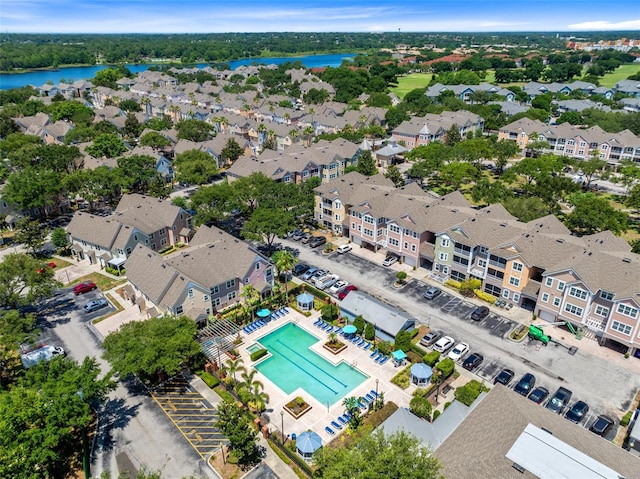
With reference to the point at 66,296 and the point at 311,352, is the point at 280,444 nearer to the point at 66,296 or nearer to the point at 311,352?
the point at 311,352

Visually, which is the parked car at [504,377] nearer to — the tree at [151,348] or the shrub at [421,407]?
the shrub at [421,407]

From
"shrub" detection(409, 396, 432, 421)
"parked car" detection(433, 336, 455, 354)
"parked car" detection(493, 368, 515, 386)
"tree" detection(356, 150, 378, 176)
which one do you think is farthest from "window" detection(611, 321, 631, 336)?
"tree" detection(356, 150, 378, 176)

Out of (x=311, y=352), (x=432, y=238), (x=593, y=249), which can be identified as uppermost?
(x=593, y=249)

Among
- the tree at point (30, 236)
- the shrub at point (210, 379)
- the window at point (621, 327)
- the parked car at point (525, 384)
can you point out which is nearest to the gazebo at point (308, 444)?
the shrub at point (210, 379)

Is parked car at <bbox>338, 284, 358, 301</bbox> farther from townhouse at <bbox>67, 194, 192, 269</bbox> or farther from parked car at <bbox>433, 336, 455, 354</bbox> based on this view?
townhouse at <bbox>67, 194, 192, 269</bbox>

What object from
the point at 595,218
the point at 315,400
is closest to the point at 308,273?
the point at 315,400

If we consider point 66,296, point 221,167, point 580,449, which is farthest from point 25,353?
point 221,167
